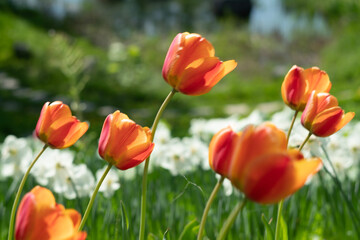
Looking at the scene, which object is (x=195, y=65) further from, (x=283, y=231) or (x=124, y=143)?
(x=283, y=231)

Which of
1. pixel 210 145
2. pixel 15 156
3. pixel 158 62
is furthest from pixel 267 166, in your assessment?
pixel 158 62

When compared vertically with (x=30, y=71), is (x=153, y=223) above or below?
above

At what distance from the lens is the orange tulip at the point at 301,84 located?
0.83m

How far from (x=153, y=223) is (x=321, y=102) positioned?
71 cm

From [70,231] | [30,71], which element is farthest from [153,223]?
[30,71]

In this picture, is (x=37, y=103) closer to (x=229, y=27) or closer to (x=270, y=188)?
(x=270, y=188)

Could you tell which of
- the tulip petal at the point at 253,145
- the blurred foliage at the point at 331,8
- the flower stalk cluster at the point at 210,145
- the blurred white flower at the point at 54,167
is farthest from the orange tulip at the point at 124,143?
the blurred foliage at the point at 331,8

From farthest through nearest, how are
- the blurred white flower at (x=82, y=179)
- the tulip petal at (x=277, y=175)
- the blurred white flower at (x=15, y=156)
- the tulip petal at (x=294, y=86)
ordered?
the blurred white flower at (x=15, y=156), the blurred white flower at (x=82, y=179), the tulip petal at (x=294, y=86), the tulip petal at (x=277, y=175)

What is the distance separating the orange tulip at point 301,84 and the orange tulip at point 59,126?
0.41m

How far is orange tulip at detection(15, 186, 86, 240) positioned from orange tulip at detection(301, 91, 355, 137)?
1.52ft

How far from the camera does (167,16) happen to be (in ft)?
51.1

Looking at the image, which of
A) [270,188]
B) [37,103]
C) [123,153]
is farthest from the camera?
[37,103]

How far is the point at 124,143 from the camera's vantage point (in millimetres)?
684

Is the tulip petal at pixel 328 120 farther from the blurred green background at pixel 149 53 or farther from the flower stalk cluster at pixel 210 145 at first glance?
the blurred green background at pixel 149 53
